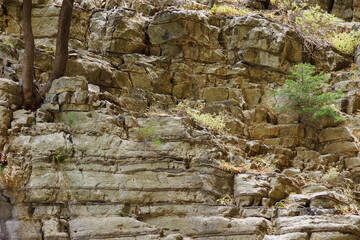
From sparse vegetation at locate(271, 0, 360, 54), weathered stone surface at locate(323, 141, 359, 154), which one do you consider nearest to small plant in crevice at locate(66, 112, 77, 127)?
weathered stone surface at locate(323, 141, 359, 154)

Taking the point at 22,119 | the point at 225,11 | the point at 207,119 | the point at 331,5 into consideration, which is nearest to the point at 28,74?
the point at 22,119

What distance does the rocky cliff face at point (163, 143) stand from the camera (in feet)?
23.4

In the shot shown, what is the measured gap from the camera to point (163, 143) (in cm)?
829

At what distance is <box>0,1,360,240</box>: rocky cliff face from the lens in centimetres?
712

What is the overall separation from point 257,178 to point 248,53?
5.96m

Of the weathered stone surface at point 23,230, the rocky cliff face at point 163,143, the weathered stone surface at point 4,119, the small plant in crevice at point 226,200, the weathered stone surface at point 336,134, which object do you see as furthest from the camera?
the weathered stone surface at point 336,134

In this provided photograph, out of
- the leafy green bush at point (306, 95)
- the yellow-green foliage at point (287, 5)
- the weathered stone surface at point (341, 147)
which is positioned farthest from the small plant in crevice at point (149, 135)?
the yellow-green foliage at point (287, 5)

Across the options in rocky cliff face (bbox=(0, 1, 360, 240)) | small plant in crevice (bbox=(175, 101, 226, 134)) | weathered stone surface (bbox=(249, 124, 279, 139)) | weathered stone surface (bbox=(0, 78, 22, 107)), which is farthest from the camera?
weathered stone surface (bbox=(249, 124, 279, 139))

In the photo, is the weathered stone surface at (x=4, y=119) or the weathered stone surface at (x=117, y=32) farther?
the weathered stone surface at (x=117, y=32)

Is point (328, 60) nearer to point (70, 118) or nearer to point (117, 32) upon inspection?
point (117, 32)

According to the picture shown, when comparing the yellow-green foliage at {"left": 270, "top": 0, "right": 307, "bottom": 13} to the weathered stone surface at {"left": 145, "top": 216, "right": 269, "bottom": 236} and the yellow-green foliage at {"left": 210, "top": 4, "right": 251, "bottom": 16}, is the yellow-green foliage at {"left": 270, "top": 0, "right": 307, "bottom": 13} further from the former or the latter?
the weathered stone surface at {"left": 145, "top": 216, "right": 269, "bottom": 236}

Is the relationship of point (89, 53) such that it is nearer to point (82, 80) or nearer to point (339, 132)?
point (82, 80)

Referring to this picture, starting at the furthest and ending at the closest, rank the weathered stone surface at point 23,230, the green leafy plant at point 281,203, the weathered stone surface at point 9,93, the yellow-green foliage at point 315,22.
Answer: the yellow-green foliage at point 315,22
the weathered stone surface at point 9,93
the green leafy plant at point 281,203
the weathered stone surface at point 23,230

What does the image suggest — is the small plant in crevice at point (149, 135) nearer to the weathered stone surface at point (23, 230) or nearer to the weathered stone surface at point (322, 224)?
the weathered stone surface at point (23, 230)
